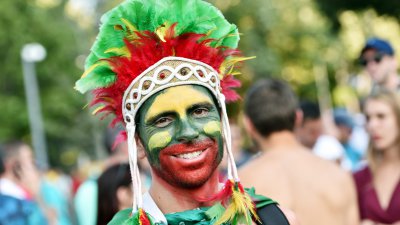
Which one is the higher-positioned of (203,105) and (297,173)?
(203,105)

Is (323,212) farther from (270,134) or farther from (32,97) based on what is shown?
(32,97)

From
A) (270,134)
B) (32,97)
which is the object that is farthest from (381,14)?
(32,97)

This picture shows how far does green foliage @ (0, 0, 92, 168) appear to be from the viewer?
42.9m

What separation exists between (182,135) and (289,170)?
6.89 feet

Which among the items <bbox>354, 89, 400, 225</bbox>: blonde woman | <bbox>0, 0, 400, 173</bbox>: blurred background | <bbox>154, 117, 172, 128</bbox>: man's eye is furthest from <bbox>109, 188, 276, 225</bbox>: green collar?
<bbox>0, 0, 400, 173</bbox>: blurred background

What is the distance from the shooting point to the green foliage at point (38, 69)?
141 ft

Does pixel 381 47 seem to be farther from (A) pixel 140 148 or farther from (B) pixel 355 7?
(A) pixel 140 148

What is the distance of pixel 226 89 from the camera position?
3.60m

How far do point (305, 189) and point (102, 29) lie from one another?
2.25 m

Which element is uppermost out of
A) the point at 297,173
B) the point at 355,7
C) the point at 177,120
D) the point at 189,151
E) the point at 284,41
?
the point at 284,41

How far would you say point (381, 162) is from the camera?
6.04 meters

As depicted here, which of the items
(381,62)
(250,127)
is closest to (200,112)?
(250,127)

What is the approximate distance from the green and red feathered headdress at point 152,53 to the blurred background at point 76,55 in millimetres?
33105

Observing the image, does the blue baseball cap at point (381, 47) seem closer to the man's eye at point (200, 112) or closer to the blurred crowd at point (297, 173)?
the blurred crowd at point (297, 173)
